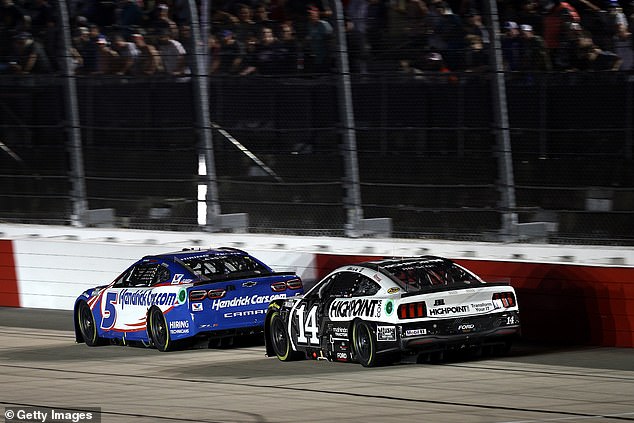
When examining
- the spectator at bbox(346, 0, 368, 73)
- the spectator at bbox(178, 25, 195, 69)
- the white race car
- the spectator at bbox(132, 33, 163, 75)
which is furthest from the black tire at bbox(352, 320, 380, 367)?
the spectator at bbox(132, 33, 163, 75)

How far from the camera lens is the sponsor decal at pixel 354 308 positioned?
1252 centimetres

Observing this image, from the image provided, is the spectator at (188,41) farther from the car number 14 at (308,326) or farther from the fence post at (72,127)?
the car number 14 at (308,326)

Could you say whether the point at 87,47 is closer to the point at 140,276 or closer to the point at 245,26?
the point at 245,26

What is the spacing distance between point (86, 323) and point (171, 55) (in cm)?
453

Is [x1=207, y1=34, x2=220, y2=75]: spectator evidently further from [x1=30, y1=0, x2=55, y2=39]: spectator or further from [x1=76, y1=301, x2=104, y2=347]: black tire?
[x1=76, y1=301, x2=104, y2=347]: black tire

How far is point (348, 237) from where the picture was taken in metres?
17.5

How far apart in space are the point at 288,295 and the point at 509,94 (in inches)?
146

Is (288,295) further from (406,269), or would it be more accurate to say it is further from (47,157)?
(47,157)

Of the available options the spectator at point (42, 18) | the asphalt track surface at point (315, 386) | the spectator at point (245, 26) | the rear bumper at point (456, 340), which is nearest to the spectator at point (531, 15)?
the asphalt track surface at point (315, 386)

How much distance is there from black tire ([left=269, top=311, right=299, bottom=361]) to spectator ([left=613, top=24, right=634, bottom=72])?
4.87 meters

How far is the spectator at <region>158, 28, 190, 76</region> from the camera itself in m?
18.5

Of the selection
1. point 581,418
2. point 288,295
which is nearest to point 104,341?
point 288,295

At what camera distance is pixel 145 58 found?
739 inches

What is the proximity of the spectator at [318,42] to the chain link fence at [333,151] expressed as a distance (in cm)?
18
